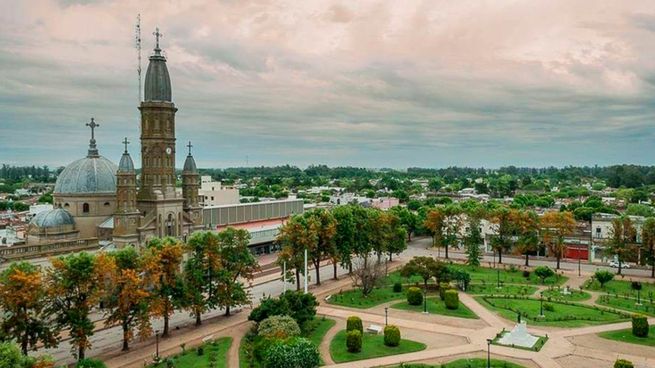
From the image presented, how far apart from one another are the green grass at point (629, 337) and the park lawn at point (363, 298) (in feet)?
68.4

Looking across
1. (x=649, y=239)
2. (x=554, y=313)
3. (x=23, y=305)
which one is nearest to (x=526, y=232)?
(x=649, y=239)

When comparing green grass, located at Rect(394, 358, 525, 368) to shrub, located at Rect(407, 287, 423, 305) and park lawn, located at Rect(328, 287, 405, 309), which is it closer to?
shrub, located at Rect(407, 287, 423, 305)

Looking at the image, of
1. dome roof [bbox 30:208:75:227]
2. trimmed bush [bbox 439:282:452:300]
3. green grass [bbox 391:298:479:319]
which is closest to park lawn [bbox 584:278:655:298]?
trimmed bush [bbox 439:282:452:300]

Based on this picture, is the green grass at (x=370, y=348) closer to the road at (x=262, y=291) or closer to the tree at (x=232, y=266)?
the tree at (x=232, y=266)

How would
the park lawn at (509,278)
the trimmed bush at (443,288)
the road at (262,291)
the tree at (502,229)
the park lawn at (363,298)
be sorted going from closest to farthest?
the road at (262,291) < the park lawn at (363,298) < the trimmed bush at (443,288) < the park lawn at (509,278) < the tree at (502,229)

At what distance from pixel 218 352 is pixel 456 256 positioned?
54196mm

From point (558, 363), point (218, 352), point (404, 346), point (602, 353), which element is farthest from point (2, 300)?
point (602, 353)

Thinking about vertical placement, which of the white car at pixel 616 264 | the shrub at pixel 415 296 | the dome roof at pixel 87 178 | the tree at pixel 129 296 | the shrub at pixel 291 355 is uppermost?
the dome roof at pixel 87 178

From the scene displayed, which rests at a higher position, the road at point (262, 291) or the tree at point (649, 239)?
the tree at point (649, 239)

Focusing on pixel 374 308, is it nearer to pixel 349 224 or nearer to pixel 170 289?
pixel 349 224

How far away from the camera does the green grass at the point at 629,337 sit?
42.2m

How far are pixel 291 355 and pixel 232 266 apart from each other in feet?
61.7

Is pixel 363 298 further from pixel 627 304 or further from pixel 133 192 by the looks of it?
pixel 133 192

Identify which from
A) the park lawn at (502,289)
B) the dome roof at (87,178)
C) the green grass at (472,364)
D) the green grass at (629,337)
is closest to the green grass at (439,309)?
the park lawn at (502,289)
